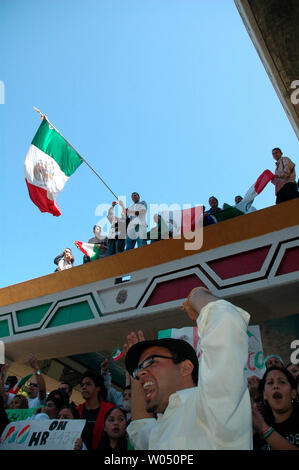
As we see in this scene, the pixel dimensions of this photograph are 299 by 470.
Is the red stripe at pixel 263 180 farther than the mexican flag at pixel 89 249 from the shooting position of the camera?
No

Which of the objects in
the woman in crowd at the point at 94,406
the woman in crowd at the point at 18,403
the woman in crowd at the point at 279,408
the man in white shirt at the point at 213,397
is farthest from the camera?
the woman in crowd at the point at 18,403

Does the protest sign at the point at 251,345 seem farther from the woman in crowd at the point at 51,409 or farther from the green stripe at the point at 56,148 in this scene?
the green stripe at the point at 56,148

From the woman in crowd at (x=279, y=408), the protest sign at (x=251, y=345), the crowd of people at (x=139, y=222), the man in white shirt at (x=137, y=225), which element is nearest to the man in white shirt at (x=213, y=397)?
the woman in crowd at (x=279, y=408)

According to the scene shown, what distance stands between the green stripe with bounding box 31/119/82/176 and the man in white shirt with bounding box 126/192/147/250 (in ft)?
5.29

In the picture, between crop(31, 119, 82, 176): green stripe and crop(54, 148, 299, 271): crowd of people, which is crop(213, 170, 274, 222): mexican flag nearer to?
crop(54, 148, 299, 271): crowd of people

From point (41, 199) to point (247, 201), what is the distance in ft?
12.7

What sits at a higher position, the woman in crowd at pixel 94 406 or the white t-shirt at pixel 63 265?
the white t-shirt at pixel 63 265

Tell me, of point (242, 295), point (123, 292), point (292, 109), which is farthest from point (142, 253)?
point (292, 109)

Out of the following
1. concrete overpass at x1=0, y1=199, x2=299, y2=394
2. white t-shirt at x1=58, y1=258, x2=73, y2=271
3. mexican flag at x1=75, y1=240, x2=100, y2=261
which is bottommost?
concrete overpass at x1=0, y1=199, x2=299, y2=394

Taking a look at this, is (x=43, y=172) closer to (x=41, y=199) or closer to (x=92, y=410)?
(x=41, y=199)

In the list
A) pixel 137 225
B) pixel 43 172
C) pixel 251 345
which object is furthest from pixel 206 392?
pixel 43 172

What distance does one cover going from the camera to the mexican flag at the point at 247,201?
634 centimetres

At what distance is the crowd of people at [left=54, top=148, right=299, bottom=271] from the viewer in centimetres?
591

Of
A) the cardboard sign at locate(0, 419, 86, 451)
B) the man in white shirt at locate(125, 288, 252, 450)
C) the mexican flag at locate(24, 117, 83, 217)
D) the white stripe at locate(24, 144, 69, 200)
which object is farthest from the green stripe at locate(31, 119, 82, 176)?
the man in white shirt at locate(125, 288, 252, 450)
